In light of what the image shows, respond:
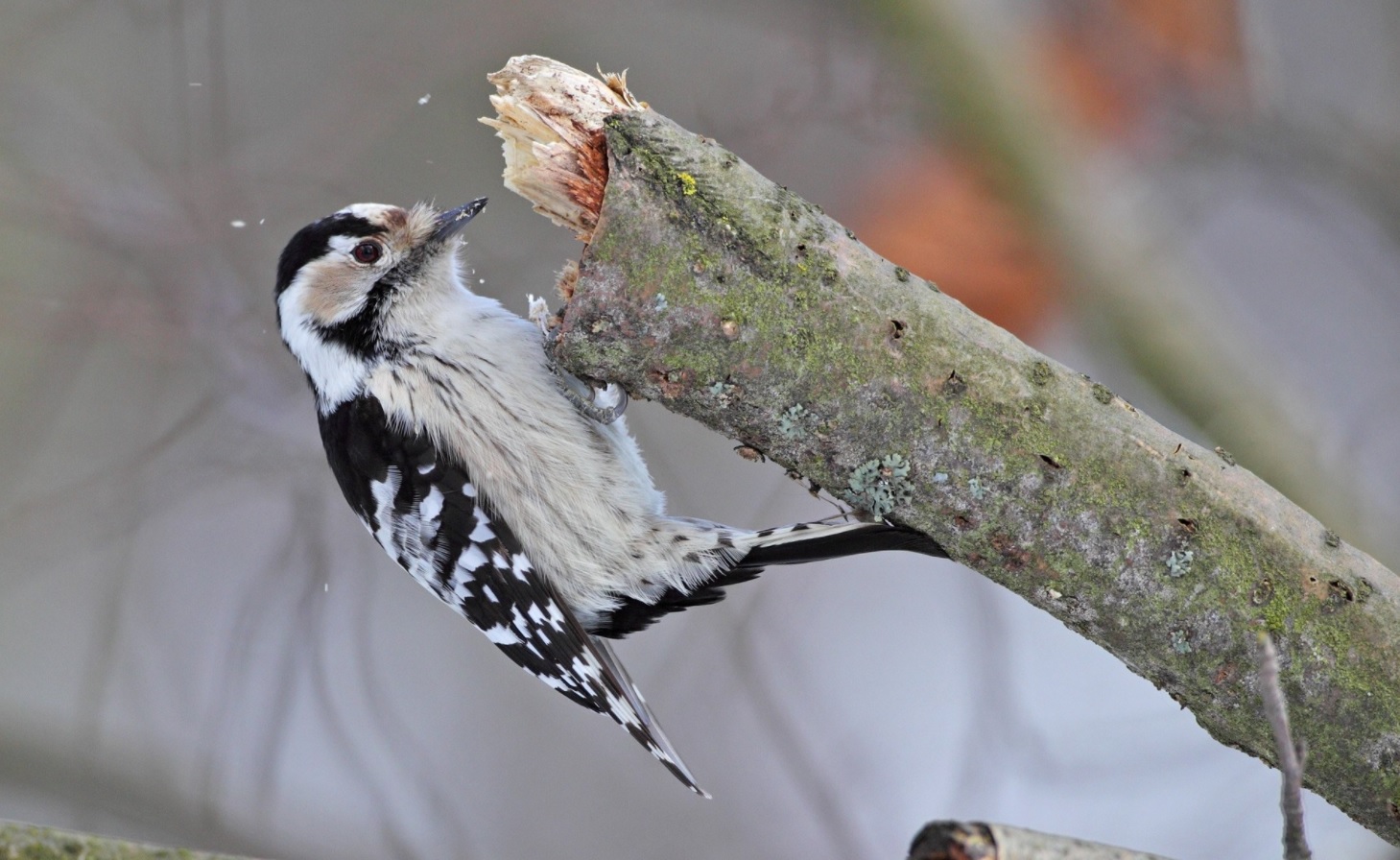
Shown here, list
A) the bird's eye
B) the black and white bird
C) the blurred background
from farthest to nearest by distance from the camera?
the blurred background → the bird's eye → the black and white bird

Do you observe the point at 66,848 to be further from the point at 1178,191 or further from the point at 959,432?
the point at 1178,191

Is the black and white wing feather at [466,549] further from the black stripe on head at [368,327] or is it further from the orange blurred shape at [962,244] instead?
the orange blurred shape at [962,244]

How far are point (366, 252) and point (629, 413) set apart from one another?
1667 mm

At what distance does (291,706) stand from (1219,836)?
11.3ft

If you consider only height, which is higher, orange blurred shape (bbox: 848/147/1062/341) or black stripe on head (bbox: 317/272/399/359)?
orange blurred shape (bbox: 848/147/1062/341)

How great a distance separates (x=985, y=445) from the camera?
1688 millimetres

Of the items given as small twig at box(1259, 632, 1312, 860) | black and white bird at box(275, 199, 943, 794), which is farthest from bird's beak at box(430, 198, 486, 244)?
small twig at box(1259, 632, 1312, 860)

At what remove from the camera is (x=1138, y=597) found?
172 centimetres

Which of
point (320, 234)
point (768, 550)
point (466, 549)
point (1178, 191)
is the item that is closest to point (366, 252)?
point (320, 234)

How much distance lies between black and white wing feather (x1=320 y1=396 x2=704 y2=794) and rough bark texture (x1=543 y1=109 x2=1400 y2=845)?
85cm

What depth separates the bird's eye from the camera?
2559 millimetres

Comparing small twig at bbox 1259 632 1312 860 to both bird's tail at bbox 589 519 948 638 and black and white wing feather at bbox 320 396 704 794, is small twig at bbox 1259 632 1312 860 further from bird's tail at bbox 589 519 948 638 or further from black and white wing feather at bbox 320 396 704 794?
black and white wing feather at bbox 320 396 704 794

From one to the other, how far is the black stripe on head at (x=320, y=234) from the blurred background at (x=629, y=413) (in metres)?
1.01

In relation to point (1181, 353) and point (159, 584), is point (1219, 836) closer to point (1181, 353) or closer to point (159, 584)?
point (1181, 353)
